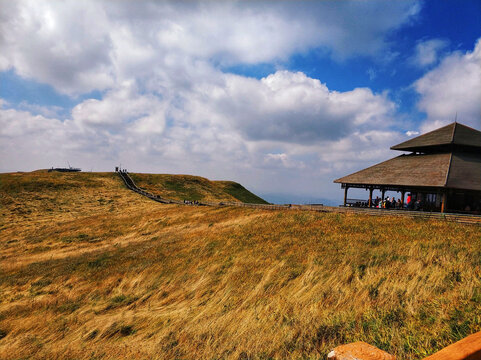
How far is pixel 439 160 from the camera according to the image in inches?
1097

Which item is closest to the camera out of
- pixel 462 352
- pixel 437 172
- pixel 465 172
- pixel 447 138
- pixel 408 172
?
pixel 462 352

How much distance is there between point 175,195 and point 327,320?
2178 inches

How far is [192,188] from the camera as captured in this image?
68.3 metres

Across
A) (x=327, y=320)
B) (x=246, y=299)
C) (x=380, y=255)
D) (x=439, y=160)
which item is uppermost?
(x=439, y=160)

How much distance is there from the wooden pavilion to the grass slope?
36119 millimetres

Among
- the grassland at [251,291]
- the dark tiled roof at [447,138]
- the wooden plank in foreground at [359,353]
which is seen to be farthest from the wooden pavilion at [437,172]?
the wooden plank in foreground at [359,353]

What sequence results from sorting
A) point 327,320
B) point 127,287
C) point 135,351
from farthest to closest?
point 127,287 → point 135,351 → point 327,320

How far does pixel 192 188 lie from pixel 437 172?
174ft

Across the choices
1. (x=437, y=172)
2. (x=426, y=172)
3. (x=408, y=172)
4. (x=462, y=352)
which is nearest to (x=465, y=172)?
(x=437, y=172)

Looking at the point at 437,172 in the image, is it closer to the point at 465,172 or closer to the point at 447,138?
the point at 465,172

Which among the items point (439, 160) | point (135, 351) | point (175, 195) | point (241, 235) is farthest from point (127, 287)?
point (175, 195)

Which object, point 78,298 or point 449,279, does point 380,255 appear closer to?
point 449,279

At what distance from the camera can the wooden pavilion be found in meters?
24.5

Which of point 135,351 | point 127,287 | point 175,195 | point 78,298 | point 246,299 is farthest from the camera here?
point 175,195
